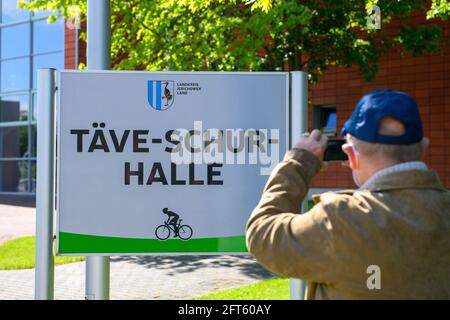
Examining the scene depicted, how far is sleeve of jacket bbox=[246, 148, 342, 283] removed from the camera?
1.55 m

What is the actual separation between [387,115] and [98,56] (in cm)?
220

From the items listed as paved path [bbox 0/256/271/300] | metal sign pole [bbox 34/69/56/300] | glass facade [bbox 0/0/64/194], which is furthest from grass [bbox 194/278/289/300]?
glass facade [bbox 0/0/64/194]

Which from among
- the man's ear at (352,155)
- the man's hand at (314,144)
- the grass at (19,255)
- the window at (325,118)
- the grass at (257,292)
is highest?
the window at (325,118)

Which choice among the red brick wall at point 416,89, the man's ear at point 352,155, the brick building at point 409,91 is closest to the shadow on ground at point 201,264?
the man's ear at point 352,155

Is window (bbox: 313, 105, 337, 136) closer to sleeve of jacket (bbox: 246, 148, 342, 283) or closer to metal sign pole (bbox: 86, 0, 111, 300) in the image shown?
metal sign pole (bbox: 86, 0, 111, 300)

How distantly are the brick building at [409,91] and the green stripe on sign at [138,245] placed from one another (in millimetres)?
12816

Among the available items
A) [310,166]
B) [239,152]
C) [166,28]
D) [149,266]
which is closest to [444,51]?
[166,28]

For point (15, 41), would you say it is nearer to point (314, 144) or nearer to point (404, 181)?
point (314, 144)

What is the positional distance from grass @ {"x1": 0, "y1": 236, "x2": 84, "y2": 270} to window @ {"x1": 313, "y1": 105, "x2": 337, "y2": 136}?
9.62 m

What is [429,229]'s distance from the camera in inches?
60.1

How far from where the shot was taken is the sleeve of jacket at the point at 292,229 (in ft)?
5.10

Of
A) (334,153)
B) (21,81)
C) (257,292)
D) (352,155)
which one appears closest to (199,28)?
(257,292)

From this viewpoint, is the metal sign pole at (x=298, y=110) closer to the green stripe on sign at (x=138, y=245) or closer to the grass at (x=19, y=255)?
the green stripe on sign at (x=138, y=245)
